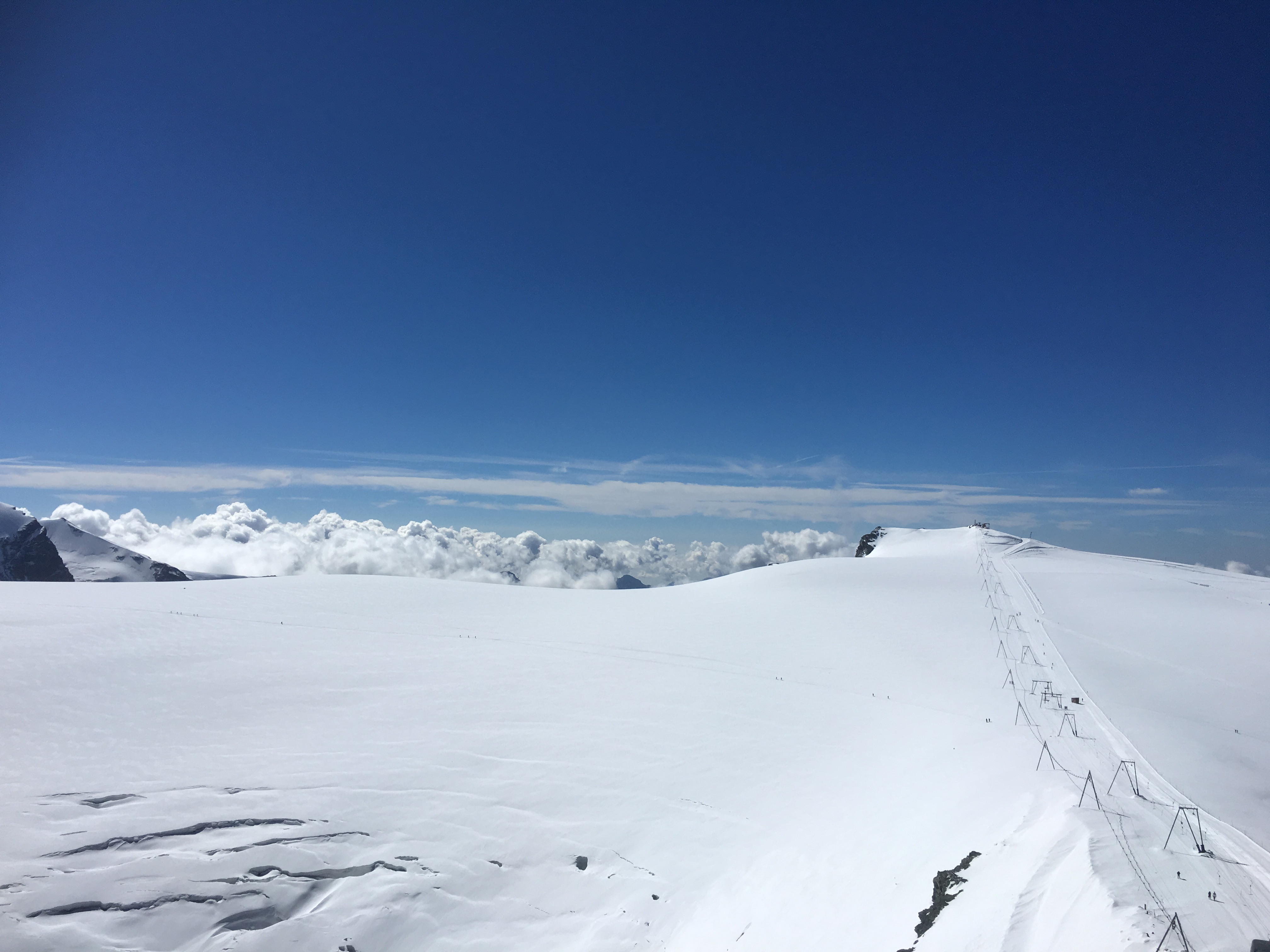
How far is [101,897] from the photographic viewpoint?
36.0 ft

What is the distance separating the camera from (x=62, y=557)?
6919 inches

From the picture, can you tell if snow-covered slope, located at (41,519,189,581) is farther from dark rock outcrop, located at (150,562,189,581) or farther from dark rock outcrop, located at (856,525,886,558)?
dark rock outcrop, located at (856,525,886,558)

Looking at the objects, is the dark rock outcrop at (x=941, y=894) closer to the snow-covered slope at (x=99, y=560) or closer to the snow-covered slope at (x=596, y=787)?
the snow-covered slope at (x=596, y=787)

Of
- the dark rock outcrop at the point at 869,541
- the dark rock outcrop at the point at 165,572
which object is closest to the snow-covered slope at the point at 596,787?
the dark rock outcrop at the point at 869,541

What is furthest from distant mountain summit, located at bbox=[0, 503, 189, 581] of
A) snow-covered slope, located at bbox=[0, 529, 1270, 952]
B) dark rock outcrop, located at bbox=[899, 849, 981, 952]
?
dark rock outcrop, located at bbox=[899, 849, 981, 952]

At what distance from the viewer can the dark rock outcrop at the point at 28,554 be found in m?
140

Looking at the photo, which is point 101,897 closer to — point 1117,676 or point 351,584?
point 351,584

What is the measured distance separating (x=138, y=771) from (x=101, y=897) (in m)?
4.34

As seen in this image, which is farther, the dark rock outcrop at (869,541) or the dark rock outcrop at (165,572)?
the dark rock outcrop at (165,572)

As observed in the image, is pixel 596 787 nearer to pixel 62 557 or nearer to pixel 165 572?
pixel 165 572

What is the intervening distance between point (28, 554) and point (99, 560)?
38794 millimetres

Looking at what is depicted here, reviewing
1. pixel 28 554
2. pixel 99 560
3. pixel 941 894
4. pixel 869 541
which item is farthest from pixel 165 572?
pixel 941 894

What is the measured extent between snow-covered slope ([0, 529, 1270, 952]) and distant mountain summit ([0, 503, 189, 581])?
510ft

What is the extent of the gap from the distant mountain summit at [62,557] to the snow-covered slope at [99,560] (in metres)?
0.15
